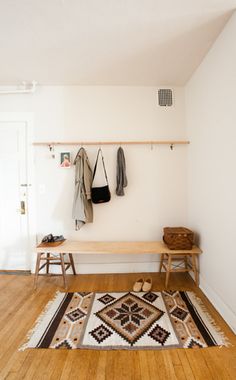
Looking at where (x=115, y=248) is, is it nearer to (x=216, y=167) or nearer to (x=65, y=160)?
(x=65, y=160)

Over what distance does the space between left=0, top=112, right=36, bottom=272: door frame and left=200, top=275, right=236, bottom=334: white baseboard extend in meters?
2.18

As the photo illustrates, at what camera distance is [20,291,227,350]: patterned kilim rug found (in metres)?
1.49

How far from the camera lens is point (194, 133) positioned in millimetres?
2363

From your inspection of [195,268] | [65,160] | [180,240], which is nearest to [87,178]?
[65,160]

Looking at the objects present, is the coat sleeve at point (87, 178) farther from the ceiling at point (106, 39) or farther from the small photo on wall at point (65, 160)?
the ceiling at point (106, 39)

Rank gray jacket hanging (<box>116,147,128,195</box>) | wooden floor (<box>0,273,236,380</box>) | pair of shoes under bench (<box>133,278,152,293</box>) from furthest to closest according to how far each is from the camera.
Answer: gray jacket hanging (<box>116,147,128,195</box>), pair of shoes under bench (<box>133,278,152,293</box>), wooden floor (<box>0,273,236,380</box>)

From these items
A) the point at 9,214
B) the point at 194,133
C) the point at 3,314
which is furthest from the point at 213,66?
the point at 3,314

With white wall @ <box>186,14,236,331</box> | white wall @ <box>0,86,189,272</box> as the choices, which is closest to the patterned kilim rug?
white wall @ <box>186,14,236,331</box>

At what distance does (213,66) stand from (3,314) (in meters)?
3.16

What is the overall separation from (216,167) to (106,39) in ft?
5.19

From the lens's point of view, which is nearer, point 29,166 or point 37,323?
point 37,323

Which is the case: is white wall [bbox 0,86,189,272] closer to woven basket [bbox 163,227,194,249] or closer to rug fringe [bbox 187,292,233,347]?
woven basket [bbox 163,227,194,249]

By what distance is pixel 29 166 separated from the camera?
258cm

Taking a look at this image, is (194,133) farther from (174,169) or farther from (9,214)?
(9,214)
